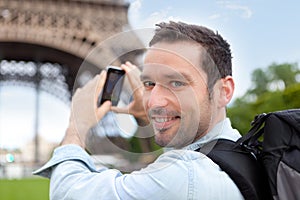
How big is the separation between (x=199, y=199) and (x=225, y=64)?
230 millimetres

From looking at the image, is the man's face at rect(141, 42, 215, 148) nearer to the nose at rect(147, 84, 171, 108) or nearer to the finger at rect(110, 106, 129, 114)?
the nose at rect(147, 84, 171, 108)

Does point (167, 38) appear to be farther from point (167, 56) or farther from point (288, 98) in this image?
point (288, 98)

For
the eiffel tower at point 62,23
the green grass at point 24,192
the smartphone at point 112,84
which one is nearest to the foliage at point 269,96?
the eiffel tower at point 62,23

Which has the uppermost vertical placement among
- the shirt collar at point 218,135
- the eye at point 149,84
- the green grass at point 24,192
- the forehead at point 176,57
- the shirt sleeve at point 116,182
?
the forehead at point 176,57

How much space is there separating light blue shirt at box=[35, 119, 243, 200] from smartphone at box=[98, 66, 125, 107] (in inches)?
6.0

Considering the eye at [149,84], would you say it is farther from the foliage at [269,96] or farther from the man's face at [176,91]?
the foliage at [269,96]

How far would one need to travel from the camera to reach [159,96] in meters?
0.76

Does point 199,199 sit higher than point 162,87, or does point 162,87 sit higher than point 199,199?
point 162,87

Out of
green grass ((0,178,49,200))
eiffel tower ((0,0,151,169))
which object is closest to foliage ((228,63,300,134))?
eiffel tower ((0,0,151,169))

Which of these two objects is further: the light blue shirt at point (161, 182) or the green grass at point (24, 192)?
the green grass at point (24, 192)

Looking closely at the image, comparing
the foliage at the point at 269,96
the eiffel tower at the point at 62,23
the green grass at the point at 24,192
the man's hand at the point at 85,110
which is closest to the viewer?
the man's hand at the point at 85,110

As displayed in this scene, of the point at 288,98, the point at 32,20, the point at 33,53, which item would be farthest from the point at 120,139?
the point at 33,53

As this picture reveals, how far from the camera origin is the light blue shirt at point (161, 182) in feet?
2.39

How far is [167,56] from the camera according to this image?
2.49 feet
